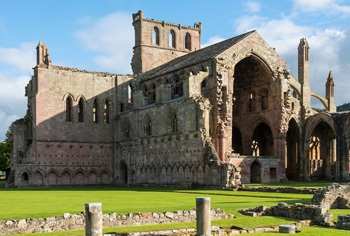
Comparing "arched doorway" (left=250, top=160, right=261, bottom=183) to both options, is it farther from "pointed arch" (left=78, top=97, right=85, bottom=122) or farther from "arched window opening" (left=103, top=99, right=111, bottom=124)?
"pointed arch" (left=78, top=97, right=85, bottom=122)

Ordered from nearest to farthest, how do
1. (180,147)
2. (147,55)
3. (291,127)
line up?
(180,147), (291,127), (147,55)

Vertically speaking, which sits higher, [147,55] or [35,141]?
[147,55]

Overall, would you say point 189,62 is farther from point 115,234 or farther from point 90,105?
point 115,234

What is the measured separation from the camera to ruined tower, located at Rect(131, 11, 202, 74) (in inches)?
2687

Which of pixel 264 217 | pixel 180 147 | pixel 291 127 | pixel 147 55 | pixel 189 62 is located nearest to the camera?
pixel 264 217

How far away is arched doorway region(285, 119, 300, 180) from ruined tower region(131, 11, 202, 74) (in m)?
20.8

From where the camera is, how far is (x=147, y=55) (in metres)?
68.4

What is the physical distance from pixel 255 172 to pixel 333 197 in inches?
1017

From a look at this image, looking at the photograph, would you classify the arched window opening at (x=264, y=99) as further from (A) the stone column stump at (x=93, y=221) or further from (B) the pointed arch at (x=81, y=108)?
(A) the stone column stump at (x=93, y=221)

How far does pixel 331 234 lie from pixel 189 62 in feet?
123

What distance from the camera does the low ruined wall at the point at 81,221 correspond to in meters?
17.8

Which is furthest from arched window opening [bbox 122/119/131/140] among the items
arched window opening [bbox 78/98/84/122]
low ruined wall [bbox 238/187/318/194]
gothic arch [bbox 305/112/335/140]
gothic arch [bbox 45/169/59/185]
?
low ruined wall [bbox 238/187/318/194]

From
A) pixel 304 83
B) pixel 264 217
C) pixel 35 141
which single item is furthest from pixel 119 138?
pixel 264 217

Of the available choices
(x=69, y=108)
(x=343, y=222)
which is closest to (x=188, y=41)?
(x=69, y=108)
